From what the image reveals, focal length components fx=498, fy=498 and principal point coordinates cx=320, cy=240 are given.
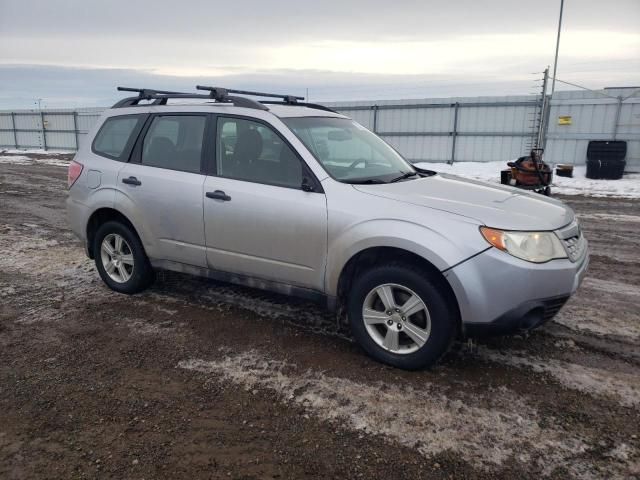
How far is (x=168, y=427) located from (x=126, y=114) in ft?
11.3

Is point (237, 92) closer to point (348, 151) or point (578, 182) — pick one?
point (348, 151)

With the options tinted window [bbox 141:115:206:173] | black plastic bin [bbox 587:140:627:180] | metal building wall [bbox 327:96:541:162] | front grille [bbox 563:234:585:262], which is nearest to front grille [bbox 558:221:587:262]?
front grille [bbox 563:234:585:262]

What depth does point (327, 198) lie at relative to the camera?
3.77 meters

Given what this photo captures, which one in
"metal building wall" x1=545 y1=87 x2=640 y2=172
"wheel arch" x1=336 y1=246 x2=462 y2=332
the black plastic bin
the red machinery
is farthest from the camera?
"metal building wall" x1=545 y1=87 x2=640 y2=172

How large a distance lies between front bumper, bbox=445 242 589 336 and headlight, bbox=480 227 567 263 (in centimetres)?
4

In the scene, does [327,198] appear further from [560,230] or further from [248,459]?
[248,459]

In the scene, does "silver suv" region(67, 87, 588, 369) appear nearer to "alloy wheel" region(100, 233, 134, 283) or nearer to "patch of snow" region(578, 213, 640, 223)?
"alloy wheel" region(100, 233, 134, 283)

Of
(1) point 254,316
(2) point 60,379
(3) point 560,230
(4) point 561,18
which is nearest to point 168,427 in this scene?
(2) point 60,379

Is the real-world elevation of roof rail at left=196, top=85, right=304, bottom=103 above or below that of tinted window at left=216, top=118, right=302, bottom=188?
above

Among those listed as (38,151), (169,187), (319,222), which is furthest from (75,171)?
(38,151)

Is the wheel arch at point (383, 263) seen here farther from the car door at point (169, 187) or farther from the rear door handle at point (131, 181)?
the rear door handle at point (131, 181)

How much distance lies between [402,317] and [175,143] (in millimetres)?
2720

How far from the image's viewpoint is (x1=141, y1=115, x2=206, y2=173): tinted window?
4559 millimetres

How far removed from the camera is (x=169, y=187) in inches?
180
